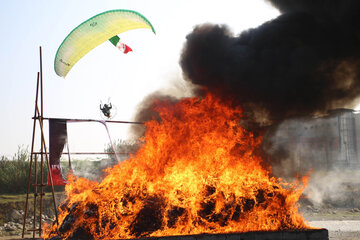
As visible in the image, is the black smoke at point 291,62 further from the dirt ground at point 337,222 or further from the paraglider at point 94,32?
the dirt ground at point 337,222

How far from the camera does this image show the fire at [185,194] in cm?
746

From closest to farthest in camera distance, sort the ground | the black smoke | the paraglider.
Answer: the paraglider → the black smoke → the ground

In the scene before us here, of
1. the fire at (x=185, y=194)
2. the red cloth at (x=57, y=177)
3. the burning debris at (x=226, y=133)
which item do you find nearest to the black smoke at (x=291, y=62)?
the burning debris at (x=226, y=133)

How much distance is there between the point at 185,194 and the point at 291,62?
4526 millimetres

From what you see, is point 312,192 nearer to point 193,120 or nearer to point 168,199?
point 193,120

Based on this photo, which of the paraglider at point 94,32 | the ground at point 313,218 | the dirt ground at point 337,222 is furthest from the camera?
the ground at point 313,218

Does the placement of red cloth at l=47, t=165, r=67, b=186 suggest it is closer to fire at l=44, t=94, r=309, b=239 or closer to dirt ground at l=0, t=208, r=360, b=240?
fire at l=44, t=94, r=309, b=239

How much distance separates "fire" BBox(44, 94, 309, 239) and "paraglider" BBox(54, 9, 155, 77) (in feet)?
8.96

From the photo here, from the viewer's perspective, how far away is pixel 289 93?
9.64m

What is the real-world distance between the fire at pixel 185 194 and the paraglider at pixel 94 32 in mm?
2732

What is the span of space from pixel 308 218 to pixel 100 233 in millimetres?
10021

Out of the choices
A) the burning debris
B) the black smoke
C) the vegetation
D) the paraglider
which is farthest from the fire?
the vegetation

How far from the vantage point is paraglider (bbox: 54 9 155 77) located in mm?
8750

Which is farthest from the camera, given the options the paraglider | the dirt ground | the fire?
the dirt ground
